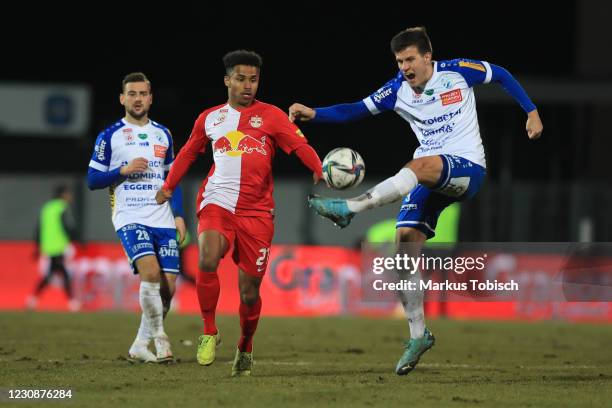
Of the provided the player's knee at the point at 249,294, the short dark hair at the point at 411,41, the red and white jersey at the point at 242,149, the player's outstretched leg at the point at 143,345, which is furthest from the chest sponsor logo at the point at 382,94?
the player's outstretched leg at the point at 143,345

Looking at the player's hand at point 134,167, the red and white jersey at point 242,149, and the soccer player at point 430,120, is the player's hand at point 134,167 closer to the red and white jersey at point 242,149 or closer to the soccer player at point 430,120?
the red and white jersey at point 242,149

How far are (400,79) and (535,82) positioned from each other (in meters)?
15.1

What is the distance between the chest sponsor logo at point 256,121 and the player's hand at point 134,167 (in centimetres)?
134

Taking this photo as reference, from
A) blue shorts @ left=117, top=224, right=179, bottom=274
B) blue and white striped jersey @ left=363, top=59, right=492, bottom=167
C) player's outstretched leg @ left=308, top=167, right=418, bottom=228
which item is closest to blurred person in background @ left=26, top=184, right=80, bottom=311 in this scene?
blue shorts @ left=117, top=224, right=179, bottom=274

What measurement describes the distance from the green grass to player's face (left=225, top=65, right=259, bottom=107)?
2048mm

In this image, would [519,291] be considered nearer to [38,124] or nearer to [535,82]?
[535,82]

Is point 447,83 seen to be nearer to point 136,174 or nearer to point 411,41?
point 411,41

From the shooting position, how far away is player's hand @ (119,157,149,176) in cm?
909

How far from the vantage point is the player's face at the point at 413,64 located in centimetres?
816

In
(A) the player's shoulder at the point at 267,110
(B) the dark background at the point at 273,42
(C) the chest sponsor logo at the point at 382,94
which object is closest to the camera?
(A) the player's shoulder at the point at 267,110

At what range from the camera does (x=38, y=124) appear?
2522cm

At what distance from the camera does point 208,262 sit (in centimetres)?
809

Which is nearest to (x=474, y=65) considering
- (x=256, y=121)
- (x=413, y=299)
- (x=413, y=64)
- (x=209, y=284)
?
(x=413, y=64)

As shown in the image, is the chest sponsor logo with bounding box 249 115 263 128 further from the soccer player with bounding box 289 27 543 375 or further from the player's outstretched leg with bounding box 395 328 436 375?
the player's outstretched leg with bounding box 395 328 436 375
